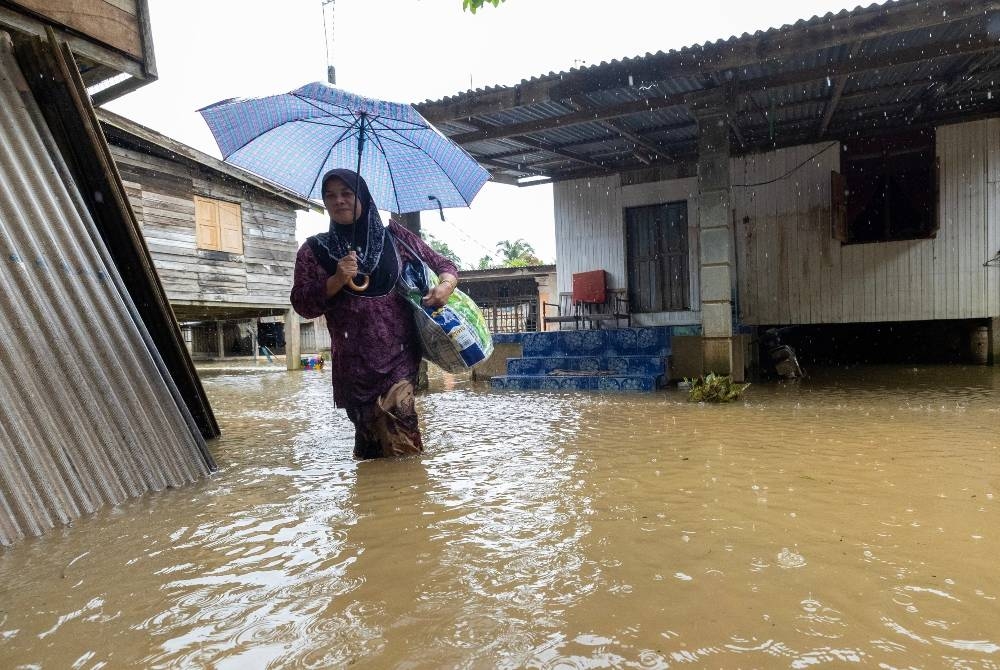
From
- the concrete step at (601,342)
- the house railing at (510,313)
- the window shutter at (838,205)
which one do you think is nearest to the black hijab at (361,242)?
the concrete step at (601,342)

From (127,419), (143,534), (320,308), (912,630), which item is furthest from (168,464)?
(912,630)

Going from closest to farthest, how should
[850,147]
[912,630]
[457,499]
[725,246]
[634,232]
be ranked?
[912,630] → [457,499] → [725,246] → [850,147] → [634,232]

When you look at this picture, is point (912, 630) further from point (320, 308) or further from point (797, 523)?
point (320, 308)

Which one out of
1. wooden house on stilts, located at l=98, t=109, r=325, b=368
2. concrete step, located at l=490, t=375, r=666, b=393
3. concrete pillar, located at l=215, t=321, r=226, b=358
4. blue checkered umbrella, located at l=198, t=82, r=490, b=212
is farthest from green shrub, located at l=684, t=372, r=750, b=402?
concrete pillar, located at l=215, t=321, r=226, b=358

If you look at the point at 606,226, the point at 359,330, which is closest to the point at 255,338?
the point at 606,226

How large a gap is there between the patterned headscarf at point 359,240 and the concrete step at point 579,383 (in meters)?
4.76

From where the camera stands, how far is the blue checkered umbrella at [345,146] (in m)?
3.51

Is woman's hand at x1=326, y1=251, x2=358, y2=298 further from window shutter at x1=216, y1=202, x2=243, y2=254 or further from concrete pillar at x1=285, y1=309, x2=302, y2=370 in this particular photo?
concrete pillar at x1=285, y1=309, x2=302, y2=370

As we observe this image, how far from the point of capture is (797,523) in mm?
2416

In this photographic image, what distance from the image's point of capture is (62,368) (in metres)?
2.86

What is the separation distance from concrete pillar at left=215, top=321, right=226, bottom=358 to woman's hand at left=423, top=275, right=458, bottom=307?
71.2 feet

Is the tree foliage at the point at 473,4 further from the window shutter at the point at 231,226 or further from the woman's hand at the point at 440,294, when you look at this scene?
the window shutter at the point at 231,226

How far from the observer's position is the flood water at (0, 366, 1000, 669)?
5.11 feet

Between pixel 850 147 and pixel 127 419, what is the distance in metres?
9.78
